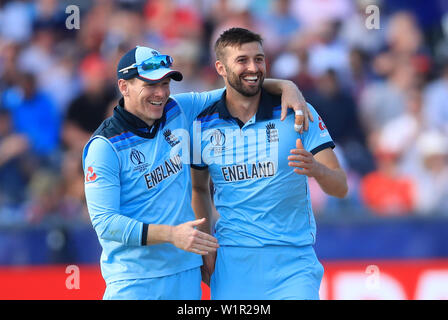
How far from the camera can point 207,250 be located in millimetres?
4535

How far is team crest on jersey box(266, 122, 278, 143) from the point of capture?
16.8ft

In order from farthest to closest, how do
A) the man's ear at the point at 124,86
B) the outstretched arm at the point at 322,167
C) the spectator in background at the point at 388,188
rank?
the spectator in background at the point at 388,188 → the man's ear at the point at 124,86 → the outstretched arm at the point at 322,167

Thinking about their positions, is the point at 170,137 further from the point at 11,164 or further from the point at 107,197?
the point at 11,164

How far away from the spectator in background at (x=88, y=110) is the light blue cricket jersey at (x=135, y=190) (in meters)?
4.56

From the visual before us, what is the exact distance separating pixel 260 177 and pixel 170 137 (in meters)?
0.66

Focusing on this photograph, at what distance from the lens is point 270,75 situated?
9680 millimetres

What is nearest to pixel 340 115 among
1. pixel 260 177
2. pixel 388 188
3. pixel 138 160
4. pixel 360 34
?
pixel 388 188

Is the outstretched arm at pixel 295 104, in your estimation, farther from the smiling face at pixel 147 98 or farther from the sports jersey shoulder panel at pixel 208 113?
the smiling face at pixel 147 98

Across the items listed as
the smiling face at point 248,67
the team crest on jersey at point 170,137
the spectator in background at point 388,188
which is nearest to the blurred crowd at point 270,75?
the spectator in background at point 388,188

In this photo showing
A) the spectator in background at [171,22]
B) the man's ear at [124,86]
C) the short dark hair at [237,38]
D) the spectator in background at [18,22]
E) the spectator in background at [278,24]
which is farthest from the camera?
the spectator in background at [18,22]

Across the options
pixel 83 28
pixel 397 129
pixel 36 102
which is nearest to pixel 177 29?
pixel 83 28

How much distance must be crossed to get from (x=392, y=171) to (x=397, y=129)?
0.76 metres

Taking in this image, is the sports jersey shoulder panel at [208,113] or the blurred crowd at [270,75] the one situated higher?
the blurred crowd at [270,75]

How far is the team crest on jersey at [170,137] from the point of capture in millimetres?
5052
